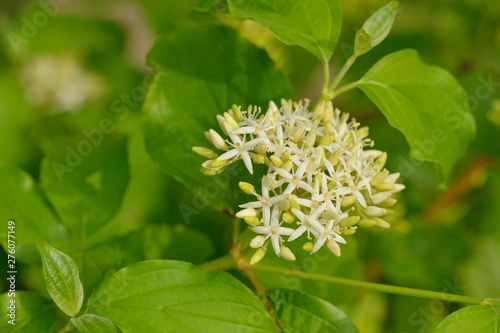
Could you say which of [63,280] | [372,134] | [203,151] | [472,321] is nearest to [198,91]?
[203,151]

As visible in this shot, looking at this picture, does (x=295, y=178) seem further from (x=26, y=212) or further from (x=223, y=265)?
(x=26, y=212)

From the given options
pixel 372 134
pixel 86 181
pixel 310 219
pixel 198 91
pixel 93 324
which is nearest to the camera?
pixel 93 324

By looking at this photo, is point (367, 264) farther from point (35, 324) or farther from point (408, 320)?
point (35, 324)

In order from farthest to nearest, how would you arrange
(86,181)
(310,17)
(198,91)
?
(86,181) → (198,91) → (310,17)

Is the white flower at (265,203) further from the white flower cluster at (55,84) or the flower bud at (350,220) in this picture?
the white flower cluster at (55,84)

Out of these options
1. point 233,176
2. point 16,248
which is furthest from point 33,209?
point 233,176

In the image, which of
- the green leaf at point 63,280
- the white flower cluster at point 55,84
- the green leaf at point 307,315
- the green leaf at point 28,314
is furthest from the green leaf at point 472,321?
the white flower cluster at point 55,84
